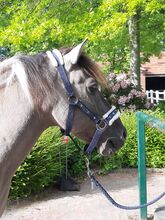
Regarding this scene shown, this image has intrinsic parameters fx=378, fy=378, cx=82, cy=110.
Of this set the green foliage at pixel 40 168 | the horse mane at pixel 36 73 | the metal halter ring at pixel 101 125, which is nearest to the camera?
the horse mane at pixel 36 73

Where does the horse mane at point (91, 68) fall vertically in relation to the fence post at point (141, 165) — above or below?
above

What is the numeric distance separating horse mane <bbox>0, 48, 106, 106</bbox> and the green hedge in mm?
3720

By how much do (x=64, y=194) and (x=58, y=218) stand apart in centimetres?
117

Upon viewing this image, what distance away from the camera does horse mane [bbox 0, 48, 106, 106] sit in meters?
2.29

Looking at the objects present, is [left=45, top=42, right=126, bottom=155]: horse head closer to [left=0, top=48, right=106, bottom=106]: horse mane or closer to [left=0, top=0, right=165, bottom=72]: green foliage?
[left=0, top=48, right=106, bottom=106]: horse mane

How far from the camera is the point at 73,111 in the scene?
2320mm

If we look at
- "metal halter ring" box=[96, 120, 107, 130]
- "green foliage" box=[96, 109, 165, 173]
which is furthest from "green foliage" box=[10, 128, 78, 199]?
"metal halter ring" box=[96, 120, 107, 130]

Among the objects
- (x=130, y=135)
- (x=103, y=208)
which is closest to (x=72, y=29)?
(x=130, y=135)

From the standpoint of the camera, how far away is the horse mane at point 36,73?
229cm

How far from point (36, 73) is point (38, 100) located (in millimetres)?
165

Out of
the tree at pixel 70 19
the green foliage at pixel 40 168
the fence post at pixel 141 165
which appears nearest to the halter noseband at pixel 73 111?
the fence post at pixel 141 165

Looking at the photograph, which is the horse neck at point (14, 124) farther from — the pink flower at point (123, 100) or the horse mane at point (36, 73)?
the pink flower at point (123, 100)

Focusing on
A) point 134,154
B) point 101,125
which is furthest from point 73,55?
point 134,154

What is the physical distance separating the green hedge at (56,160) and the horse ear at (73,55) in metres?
3.80
